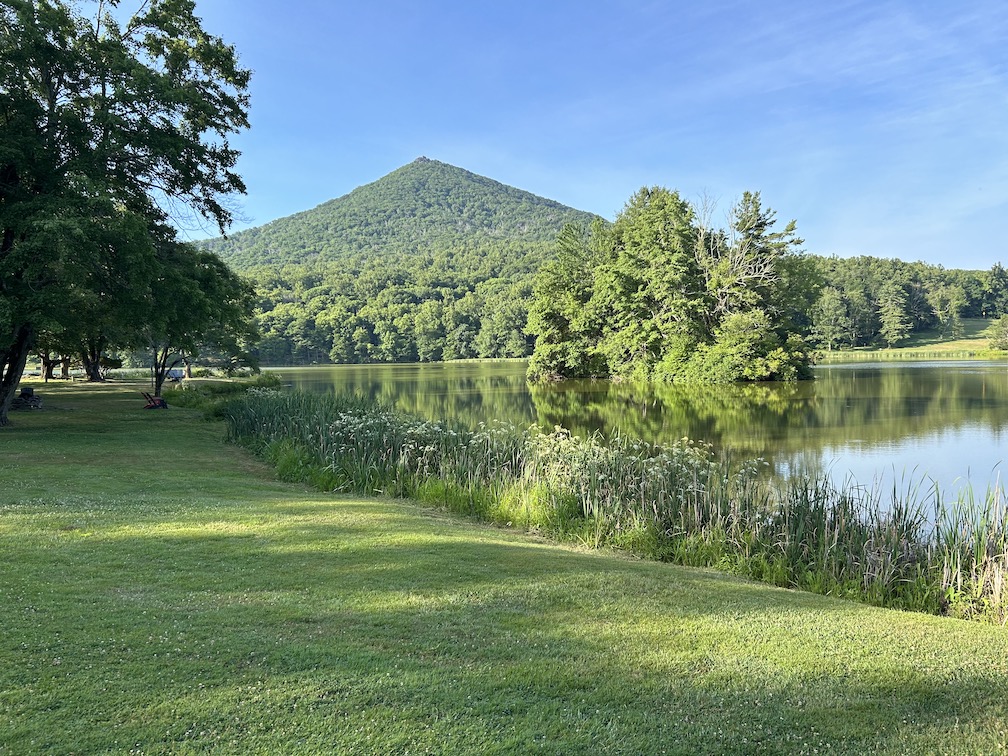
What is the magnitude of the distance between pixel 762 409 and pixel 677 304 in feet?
64.1

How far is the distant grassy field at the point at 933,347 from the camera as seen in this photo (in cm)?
7994

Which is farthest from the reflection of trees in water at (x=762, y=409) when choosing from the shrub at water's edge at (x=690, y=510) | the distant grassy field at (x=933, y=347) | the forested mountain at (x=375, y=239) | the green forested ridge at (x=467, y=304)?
the forested mountain at (x=375, y=239)

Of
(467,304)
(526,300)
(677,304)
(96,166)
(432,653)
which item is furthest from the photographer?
(467,304)

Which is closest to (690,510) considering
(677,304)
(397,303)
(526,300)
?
(677,304)

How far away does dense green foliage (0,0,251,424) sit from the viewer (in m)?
13.5

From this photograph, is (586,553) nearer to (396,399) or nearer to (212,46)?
(212,46)

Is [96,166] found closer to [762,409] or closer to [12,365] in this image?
[12,365]

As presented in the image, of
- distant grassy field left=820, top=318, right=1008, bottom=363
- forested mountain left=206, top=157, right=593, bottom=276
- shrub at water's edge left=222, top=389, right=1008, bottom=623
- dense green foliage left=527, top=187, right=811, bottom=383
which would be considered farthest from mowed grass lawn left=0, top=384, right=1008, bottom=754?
forested mountain left=206, top=157, right=593, bottom=276

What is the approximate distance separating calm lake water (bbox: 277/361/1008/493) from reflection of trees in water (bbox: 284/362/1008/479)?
41 millimetres

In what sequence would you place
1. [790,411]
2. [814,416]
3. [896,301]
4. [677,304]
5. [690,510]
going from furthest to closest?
[896,301] < [677,304] < [790,411] < [814,416] < [690,510]

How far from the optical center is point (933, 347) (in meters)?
89.6

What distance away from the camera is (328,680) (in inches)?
136

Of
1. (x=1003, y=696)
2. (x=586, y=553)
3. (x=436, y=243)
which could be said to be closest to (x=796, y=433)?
(x=586, y=553)

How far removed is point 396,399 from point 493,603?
28187 mm
